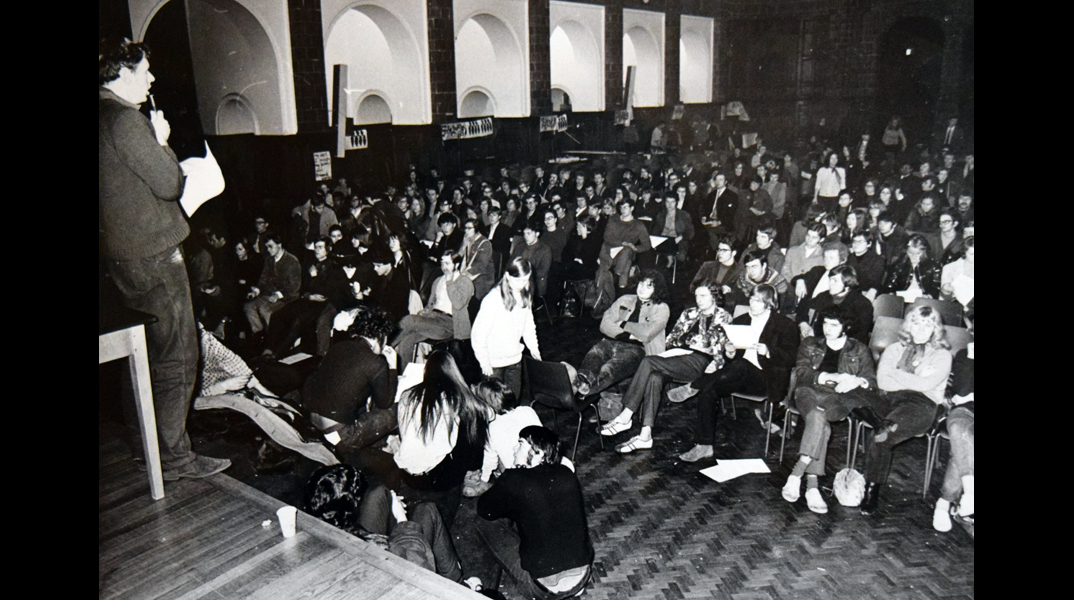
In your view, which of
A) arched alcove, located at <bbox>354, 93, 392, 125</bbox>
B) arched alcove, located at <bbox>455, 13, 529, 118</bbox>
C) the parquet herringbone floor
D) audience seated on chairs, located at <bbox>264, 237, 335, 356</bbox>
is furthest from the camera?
arched alcove, located at <bbox>455, 13, 529, 118</bbox>

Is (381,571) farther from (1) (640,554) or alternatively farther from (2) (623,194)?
(2) (623,194)

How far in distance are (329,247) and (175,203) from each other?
11.8 feet

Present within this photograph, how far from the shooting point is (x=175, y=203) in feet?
11.5

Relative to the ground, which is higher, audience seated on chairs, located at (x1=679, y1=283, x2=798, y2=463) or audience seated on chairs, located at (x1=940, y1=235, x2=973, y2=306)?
audience seated on chairs, located at (x1=940, y1=235, x2=973, y2=306)

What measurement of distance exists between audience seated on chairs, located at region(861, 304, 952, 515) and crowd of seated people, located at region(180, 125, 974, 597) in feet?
0.04

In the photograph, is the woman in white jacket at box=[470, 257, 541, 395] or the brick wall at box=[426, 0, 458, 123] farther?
the brick wall at box=[426, 0, 458, 123]

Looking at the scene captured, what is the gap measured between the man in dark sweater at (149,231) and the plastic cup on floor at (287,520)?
757 millimetres

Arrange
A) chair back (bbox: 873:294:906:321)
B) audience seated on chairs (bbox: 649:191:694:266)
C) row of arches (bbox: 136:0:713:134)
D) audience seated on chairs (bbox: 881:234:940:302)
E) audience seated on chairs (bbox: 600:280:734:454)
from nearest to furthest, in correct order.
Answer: audience seated on chairs (bbox: 600:280:734:454) → chair back (bbox: 873:294:906:321) → audience seated on chairs (bbox: 881:234:940:302) → audience seated on chairs (bbox: 649:191:694:266) → row of arches (bbox: 136:0:713:134)

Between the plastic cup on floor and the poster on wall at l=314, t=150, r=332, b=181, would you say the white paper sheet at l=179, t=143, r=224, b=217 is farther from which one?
the poster on wall at l=314, t=150, r=332, b=181

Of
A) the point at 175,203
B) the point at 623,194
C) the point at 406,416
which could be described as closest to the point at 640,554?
the point at 406,416

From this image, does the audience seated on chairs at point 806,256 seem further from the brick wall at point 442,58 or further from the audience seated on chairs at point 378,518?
the brick wall at point 442,58

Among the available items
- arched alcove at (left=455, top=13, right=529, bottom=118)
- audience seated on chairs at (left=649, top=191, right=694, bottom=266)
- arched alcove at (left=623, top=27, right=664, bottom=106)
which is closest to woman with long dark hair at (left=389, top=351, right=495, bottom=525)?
audience seated on chairs at (left=649, top=191, right=694, bottom=266)

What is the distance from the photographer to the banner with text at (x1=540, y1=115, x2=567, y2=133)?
14288 mm

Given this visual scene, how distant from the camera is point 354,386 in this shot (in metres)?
A: 4.57
